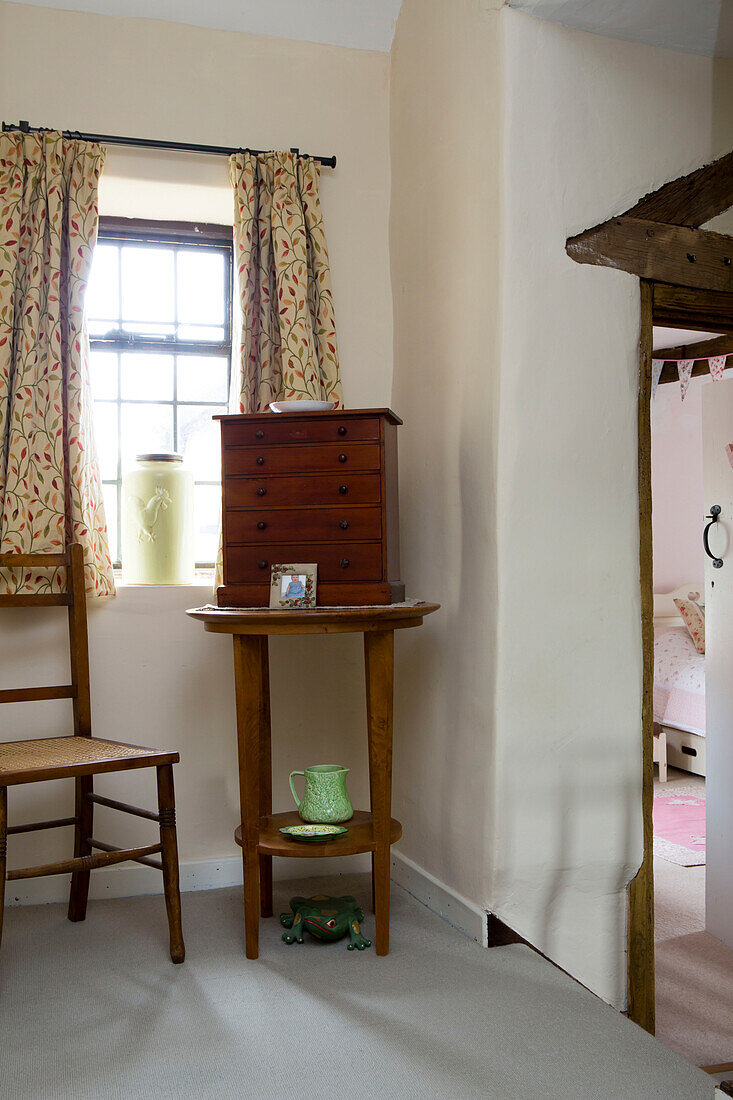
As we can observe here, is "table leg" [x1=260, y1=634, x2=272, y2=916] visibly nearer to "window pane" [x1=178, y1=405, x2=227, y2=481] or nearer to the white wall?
the white wall

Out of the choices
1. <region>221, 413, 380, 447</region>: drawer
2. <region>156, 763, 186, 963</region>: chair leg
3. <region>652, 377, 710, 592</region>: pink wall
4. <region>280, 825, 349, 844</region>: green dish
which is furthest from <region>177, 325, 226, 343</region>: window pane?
<region>652, 377, 710, 592</region>: pink wall

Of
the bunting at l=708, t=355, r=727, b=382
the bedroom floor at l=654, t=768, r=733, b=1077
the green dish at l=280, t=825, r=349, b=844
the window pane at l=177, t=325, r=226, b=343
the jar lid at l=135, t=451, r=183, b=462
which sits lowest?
the bedroom floor at l=654, t=768, r=733, b=1077

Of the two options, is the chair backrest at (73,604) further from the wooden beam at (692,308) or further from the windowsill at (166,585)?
the wooden beam at (692,308)

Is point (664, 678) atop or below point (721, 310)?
below

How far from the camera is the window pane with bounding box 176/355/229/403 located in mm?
3072

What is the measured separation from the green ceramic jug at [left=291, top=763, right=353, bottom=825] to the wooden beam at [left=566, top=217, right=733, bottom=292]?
1.46m

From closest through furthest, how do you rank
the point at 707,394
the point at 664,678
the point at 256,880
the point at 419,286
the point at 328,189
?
the point at 256,880 → the point at 419,286 → the point at 328,189 → the point at 707,394 → the point at 664,678

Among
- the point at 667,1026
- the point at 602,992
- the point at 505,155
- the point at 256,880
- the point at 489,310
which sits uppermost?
the point at 505,155

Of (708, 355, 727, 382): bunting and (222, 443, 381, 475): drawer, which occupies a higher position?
(708, 355, 727, 382): bunting

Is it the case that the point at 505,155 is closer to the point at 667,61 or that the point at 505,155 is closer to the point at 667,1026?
A: the point at 667,61

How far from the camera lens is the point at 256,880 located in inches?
87.2

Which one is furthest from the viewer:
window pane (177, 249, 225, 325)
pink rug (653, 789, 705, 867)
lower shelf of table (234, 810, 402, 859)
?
pink rug (653, 789, 705, 867)

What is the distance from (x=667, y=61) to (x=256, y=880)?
234 cm

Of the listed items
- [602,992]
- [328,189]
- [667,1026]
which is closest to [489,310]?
[328,189]
